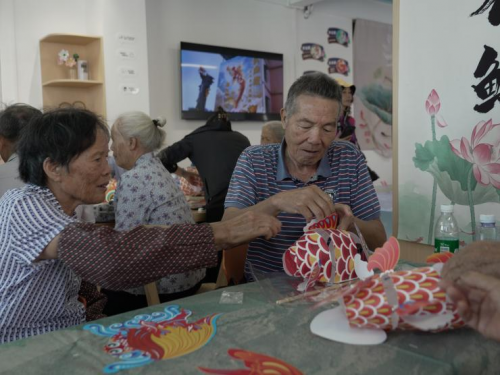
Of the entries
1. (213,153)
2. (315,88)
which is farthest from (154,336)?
(213,153)

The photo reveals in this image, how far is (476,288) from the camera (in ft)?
Answer: 2.87

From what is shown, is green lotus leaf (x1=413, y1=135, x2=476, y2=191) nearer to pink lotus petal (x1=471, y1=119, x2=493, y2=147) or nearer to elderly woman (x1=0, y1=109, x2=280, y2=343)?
pink lotus petal (x1=471, y1=119, x2=493, y2=147)

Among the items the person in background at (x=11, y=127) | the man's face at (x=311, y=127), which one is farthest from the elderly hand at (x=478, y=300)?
the person in background at (x=11, y=127)

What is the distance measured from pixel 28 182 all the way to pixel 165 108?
4.51m

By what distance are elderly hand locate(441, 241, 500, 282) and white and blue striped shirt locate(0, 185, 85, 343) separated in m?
0.87

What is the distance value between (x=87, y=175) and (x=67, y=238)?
0.28m

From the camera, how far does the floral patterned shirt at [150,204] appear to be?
2293mm

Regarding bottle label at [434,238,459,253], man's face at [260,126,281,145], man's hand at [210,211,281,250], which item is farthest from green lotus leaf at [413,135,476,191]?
man's face at [260,126,281,145]

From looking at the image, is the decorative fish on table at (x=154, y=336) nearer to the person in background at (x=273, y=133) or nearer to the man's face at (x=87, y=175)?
the man's face at (x=87, y=175)

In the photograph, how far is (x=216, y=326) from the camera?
103 centimetres

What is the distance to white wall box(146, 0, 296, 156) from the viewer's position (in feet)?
18.6

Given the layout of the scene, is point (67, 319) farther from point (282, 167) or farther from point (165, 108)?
point (165, 108)

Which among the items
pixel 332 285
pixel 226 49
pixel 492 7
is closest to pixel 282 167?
pixel 332 285

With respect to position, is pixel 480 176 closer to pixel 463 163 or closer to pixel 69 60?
pixel 463 163
